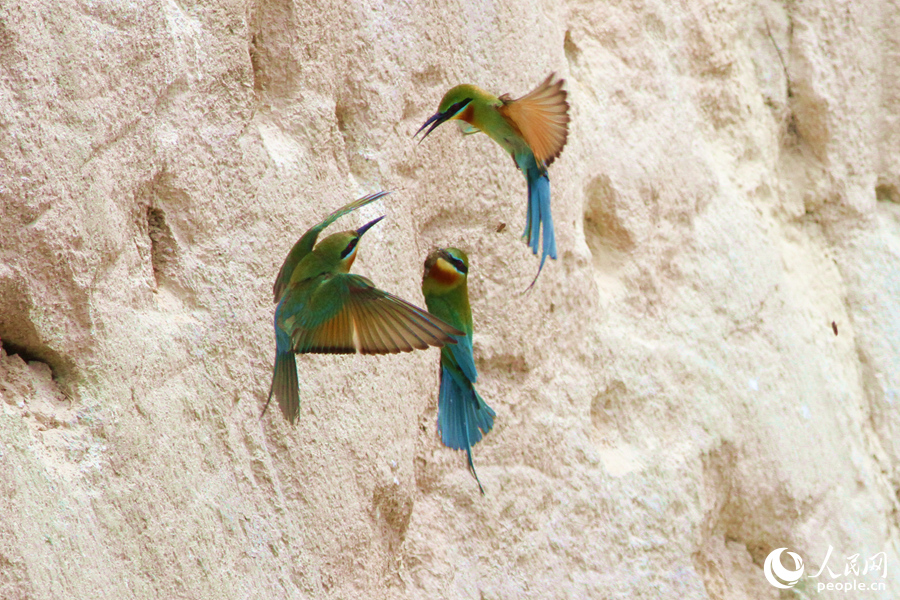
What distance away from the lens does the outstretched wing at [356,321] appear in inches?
48.4

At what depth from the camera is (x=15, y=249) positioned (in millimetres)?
1287

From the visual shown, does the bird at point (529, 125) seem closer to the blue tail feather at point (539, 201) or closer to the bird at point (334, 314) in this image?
the blue tail feather at point (539, 201)

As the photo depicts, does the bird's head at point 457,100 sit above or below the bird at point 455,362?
above

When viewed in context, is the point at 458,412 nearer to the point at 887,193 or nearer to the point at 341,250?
the point at 341,250

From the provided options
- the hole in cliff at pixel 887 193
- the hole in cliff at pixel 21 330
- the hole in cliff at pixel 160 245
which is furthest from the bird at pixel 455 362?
the hole in cliff at pixel 887 193

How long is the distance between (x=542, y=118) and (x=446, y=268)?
0.30 m

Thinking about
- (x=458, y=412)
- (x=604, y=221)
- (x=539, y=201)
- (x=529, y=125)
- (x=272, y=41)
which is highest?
(x=272, y=41)

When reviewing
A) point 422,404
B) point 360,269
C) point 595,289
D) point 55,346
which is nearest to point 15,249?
point 55,346

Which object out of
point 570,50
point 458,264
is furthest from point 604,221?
point 458,264

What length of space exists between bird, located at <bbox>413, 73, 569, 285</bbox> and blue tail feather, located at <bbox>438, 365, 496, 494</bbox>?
262 mm

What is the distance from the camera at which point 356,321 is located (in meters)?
1.30

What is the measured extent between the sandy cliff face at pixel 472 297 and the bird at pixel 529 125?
1.02 ft

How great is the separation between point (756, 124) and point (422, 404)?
1.37 meters

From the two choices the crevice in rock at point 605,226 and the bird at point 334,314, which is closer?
the bird at point 334,314
